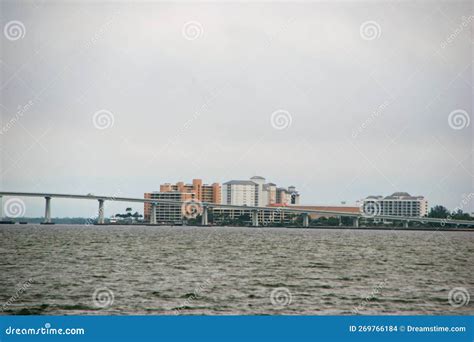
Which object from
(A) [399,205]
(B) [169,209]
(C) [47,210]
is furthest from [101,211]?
(A) [399,205]

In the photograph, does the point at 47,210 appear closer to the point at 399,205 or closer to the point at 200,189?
the point at 200,189

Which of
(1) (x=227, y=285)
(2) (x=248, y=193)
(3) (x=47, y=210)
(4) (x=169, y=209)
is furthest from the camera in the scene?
(4) (x=169, y=209)

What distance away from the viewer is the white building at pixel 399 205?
109m

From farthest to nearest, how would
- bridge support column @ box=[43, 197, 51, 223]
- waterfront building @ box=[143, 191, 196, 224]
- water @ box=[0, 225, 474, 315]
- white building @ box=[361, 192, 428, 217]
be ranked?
waterfront building @ box=[143, 191, 196, 224] < white building @ box=[361, 192, 428, 217] < bridge support column @ box=[43, 197, 51, 223] < water @ box=[0, 225, 474, 315]

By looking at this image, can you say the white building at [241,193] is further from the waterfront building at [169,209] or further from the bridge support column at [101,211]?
the bridge support column at [101,211]

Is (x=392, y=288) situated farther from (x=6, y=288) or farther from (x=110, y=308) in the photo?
(x=6, y=288)

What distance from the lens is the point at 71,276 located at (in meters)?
23.2

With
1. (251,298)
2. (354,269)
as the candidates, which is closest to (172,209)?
(354,269)

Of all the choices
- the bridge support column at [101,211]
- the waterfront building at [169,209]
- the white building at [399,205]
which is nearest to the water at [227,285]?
the bridge support column at [101,211]

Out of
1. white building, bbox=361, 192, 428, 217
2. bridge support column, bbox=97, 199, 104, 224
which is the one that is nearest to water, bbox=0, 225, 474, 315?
bridge support column, bbox=97, 199, 104, 224

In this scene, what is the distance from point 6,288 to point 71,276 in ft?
11.3

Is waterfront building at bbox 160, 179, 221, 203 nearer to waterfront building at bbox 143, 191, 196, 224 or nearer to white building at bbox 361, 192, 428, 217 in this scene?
waterfront building at bbox 143, 191, 196, 224

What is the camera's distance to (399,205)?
110 m

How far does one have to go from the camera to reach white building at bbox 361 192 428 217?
109 m
